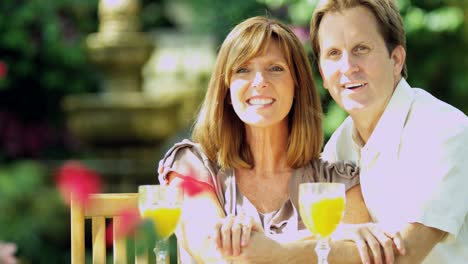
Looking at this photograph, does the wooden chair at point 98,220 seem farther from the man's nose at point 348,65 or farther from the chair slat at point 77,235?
the man's nose at point 348,65

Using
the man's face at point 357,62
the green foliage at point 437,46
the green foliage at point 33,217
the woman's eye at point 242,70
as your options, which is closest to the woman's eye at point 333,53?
the man's face at point 357,62

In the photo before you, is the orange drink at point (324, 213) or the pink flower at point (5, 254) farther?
the orange drink at point (324, 213)

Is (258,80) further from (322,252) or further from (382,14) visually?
(322,252)

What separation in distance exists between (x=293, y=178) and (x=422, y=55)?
13.4 ft

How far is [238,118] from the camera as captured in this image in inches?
127

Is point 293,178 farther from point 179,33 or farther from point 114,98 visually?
point 179,33

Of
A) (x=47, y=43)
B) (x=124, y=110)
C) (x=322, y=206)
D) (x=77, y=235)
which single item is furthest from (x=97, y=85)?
(x=322, y=206)

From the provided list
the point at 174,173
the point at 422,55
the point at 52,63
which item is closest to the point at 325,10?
the point at 174,173

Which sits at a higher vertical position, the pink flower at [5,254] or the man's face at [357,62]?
the man's face at [357,62]

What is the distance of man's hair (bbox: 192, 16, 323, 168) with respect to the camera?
10.1ft

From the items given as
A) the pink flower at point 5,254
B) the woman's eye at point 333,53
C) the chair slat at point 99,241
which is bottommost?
the chair slat at point 99,241

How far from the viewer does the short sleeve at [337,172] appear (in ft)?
10.4

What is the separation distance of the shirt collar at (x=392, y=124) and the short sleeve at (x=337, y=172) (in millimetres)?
95

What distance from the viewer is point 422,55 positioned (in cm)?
706
